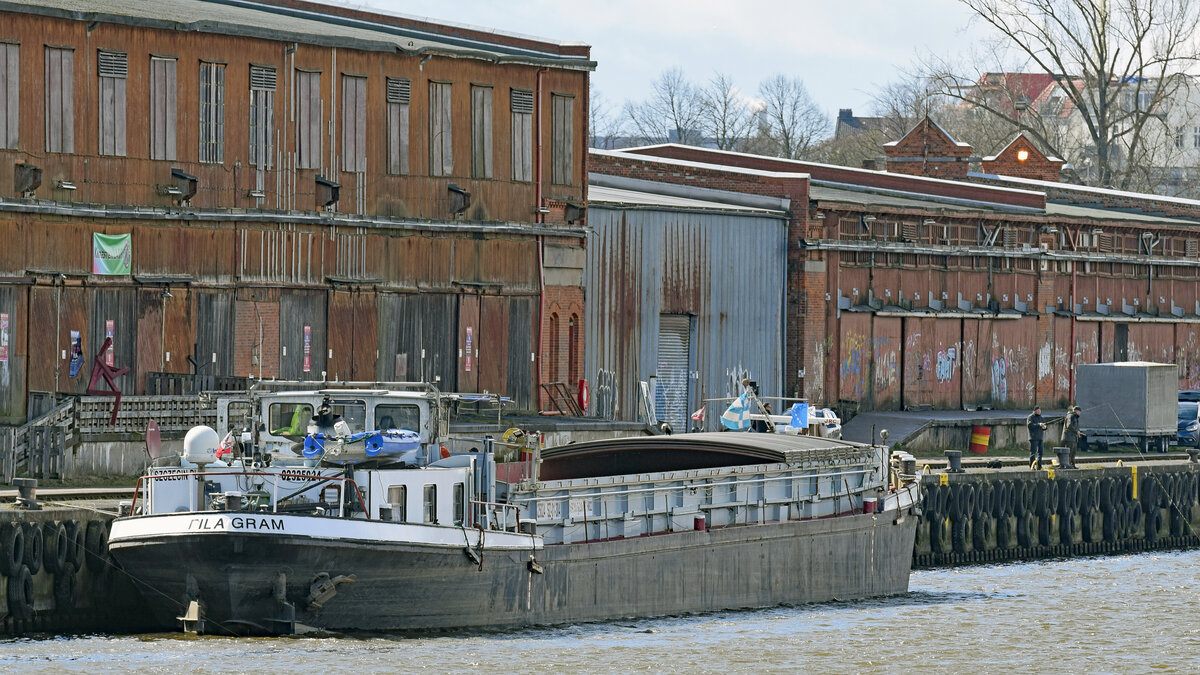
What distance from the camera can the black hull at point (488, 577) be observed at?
28.4 metres

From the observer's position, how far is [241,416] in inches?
1494

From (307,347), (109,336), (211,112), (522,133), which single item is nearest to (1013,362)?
(522,133)

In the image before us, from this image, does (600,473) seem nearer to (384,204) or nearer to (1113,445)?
(384,204)

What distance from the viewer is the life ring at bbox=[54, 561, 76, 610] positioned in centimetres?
3009

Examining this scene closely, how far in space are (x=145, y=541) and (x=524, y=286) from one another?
2217cm

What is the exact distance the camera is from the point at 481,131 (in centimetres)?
4869

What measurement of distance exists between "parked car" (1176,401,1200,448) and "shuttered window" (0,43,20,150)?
32.0 m

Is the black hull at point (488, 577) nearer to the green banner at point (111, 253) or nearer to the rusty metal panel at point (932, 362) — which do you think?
the green banner at point (111, 253)

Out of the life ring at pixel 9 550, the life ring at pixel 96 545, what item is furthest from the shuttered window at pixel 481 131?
the life ring at pixel 9 550

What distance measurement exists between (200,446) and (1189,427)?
1440 inches

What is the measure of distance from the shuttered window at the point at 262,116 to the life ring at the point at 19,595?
16.2 metres

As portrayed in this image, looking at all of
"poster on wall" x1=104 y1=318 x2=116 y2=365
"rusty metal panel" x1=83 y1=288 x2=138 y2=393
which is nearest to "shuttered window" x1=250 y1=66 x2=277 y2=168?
"rusty metal panel" x1=83 y1=288 x2=138 y2=393

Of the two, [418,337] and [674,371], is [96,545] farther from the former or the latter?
[674,371]

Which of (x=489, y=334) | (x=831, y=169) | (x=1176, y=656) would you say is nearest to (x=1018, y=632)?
(x=1176, y=656)
